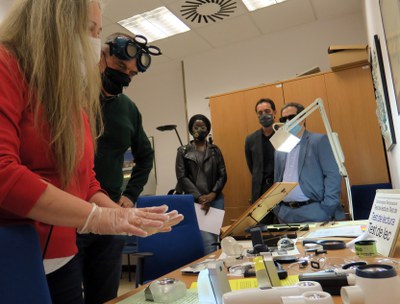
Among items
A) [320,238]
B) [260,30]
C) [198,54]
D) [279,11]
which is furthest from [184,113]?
[320,238]

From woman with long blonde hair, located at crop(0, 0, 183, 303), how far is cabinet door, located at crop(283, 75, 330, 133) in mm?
3099

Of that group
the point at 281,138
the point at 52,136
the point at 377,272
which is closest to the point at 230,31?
the point at 281,138

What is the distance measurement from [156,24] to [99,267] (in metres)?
3.47

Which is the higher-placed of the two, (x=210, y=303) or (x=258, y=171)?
(x=258, y=171)

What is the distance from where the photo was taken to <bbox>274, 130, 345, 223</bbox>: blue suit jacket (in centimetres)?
235

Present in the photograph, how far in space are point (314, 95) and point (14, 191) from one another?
140 inches

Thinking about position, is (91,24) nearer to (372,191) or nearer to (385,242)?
(385,242)

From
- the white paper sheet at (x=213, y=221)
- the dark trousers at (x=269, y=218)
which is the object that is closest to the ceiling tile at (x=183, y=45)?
the dark trousers at (x=269, y=218)

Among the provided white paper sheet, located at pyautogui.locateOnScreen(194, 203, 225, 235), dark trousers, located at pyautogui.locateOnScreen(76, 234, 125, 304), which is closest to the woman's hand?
dark trousers, located at pyautogui.locateOnScreen(76, 234, 125, 304)

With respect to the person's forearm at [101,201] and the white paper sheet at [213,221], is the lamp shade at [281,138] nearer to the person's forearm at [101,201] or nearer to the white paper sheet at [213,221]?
the white paper sheet at [213,221]

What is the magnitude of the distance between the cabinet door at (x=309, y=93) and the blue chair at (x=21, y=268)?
3.42 m

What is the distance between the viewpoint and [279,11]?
4012 mm

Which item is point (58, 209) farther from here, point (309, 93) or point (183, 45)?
point (183, 45)

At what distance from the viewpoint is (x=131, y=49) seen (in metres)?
1.55
